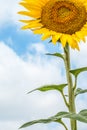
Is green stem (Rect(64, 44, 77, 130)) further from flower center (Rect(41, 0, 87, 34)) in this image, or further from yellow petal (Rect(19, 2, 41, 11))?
yellow petal (Rect(19, 2, 41, 11))

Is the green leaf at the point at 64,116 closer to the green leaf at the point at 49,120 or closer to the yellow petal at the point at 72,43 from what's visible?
the green leaf at the point at 49,120

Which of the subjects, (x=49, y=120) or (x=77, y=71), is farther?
(x=77, y=71)

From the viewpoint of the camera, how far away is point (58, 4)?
12.8 ft

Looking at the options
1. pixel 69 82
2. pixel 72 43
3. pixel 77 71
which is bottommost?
pixel 69 82

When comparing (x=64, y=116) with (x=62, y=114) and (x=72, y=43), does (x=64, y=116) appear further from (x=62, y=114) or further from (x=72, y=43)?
(x=72, y=43)

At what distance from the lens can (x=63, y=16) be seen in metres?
3.81

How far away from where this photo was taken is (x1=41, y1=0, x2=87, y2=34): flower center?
146 inches

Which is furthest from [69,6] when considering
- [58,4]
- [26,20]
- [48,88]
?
[48,88]

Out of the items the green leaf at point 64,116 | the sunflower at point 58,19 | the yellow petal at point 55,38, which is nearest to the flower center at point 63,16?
the sunflower at point 58,19

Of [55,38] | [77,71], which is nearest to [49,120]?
[77,71]

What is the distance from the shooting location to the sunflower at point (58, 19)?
11.8 feet

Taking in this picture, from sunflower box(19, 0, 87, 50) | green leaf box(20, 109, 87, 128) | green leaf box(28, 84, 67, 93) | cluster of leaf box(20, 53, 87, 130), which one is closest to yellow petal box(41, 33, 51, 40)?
sunflower box(19, 0, 87, 50)

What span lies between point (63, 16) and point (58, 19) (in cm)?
6

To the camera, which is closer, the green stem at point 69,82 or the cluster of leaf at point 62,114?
the cluster of leaf at point 62,114
